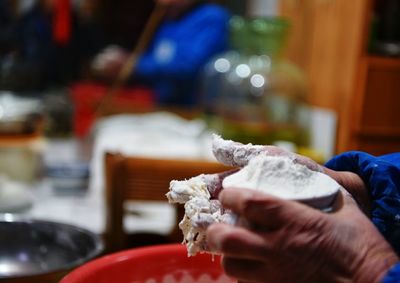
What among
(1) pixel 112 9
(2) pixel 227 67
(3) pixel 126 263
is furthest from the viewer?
(1) pixel 112 9

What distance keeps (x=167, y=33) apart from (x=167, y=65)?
0.19m

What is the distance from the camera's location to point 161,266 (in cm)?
71

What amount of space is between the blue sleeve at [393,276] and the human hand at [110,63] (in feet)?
7.07

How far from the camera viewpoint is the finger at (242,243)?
401 mm

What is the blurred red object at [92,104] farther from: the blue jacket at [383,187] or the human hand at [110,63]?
the blue jacket at [383,187]

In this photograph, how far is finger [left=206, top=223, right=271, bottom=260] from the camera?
0.40 meters

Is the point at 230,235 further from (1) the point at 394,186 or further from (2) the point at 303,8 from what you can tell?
(2) the point at 303,8

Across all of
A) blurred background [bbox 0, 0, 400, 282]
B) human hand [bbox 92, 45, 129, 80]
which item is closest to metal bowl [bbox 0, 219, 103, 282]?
blurred background [bbox 0, 0, 400, 282]

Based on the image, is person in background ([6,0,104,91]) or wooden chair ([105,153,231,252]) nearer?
wooden chair ([105,153,231,252])

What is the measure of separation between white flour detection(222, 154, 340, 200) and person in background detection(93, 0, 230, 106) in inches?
80.1

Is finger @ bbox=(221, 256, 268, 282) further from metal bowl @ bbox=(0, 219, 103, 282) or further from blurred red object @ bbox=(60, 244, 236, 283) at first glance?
metal bowl @ bbox=(0, 219, 103, 282)

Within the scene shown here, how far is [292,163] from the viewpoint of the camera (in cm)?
47

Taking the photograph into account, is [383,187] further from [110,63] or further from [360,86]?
[110,63]

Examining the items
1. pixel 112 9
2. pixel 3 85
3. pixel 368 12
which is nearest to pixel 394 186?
pixel 368 12
